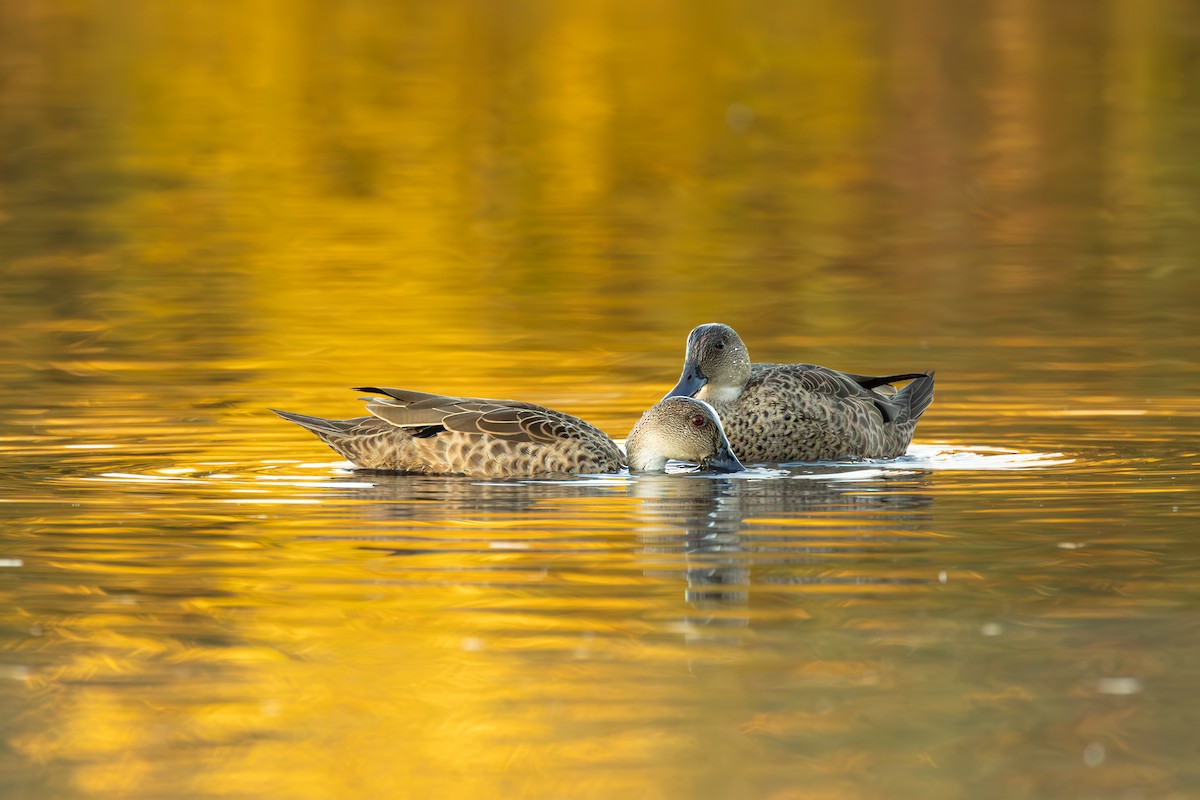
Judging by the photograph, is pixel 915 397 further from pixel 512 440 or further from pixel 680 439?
pixel 512 440

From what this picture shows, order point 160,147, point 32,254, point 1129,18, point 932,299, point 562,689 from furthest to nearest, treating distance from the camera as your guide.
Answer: point 1129,18 < point 160,147 < point 32,254 < point 932,299 < point 562,689

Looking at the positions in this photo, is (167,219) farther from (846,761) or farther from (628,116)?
(846,761)

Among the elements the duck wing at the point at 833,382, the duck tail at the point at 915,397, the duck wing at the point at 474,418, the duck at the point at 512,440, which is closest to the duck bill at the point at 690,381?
the duck wing at the point at 833,382

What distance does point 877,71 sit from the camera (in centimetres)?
5859

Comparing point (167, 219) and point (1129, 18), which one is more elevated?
point (1129, 18)

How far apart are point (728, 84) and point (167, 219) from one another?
26850 millimetres

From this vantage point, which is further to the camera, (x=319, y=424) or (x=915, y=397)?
(x=915, y=397)

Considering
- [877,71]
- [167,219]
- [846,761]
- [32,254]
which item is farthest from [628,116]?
[846,761]

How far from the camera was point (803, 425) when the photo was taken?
1437 centimetres

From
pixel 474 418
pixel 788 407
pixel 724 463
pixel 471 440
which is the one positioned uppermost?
pixel 788 407

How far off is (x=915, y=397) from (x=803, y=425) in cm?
115

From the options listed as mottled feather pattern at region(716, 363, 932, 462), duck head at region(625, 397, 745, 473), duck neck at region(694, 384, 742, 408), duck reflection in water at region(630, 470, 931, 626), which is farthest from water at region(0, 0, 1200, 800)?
duck neck at region(694, 384, 742, 408)

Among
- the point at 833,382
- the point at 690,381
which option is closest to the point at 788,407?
the point at 833,382

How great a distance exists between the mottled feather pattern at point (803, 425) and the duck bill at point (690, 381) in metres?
0.19
